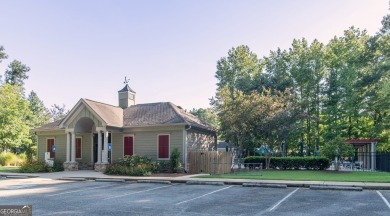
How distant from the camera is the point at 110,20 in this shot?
19156 millimetres

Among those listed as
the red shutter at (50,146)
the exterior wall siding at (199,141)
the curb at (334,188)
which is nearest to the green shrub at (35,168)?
the red shutter at (50,146)

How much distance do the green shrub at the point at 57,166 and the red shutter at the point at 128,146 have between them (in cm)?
498

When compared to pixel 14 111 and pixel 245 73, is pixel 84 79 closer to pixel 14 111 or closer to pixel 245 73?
pixel 14 111

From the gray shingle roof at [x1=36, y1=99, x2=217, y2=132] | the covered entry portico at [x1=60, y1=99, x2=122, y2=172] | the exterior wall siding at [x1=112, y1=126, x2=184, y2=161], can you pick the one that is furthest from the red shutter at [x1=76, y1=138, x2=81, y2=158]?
the exterior wall siding at [x1=112, y1=126, x2=184, y2=161]

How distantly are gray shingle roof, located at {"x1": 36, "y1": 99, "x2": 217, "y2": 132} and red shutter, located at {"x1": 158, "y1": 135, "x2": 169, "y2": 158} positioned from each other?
1.07 m

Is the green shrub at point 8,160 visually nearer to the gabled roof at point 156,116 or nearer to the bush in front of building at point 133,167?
the gabled roof at point 156,116

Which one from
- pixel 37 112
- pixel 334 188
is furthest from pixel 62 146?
pixel 37 112

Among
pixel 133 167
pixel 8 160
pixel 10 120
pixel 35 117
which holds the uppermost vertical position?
pixel 35 117

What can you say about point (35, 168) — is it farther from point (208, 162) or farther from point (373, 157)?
point (373, 157)

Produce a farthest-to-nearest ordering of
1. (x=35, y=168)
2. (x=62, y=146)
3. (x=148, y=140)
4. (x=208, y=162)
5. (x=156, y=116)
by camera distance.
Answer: (x=62, y=146)
(x=156, y=116)
(x=148, y=140)
(x=35, y=168)
(x=208, y=162)

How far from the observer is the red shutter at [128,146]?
78.7ft

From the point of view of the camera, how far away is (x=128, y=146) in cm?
2411

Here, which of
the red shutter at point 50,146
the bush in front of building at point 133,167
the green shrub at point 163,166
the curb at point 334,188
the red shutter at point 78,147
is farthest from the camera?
the red shutter at point 50,146

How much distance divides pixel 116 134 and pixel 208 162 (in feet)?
25.4
